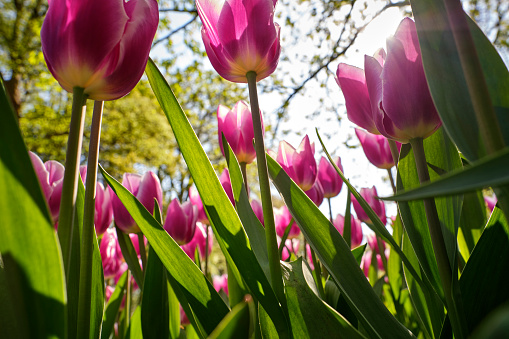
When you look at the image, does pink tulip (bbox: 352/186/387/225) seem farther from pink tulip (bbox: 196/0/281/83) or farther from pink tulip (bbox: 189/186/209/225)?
pink tulip (bbox: 196/0/281/83)

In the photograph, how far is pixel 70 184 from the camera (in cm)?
35

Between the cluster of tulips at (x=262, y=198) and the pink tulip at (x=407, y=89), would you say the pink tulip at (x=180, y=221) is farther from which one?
the pink tulip at (x=407, y=89)

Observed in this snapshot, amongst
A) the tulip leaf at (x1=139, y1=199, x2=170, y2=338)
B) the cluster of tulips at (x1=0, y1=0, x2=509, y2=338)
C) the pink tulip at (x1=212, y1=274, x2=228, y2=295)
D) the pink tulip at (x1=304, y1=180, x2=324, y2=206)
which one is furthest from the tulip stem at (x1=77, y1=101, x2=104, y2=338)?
the pink tulip at (x1=212, y1=274, x2=228, y2=295)

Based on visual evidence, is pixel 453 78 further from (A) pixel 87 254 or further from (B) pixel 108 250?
(B) pixel 108 250

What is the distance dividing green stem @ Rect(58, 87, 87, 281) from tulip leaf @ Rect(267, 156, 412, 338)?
0.23 meters

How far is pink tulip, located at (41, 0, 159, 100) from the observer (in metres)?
0.38

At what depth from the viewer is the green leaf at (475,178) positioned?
0.20m

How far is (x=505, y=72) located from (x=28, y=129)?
8.18 meters

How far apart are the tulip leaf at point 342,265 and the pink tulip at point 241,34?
173 millimetres

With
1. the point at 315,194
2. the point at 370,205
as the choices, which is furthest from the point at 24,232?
the point at 370,205

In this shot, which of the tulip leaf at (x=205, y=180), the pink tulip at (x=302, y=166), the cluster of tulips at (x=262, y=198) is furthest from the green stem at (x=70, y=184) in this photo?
the pink tulip at (x=302, y=166)

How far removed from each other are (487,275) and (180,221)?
2.40 ft

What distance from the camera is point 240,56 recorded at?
530 millimetres

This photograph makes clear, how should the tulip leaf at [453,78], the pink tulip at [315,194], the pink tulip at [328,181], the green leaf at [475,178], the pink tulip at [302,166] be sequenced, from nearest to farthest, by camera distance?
the green leaf at [475,178], the tulip leaf at [453,78], the pink tulip at [302,166], the pink tulip at [315,194], the pink tulip at [328,181]
